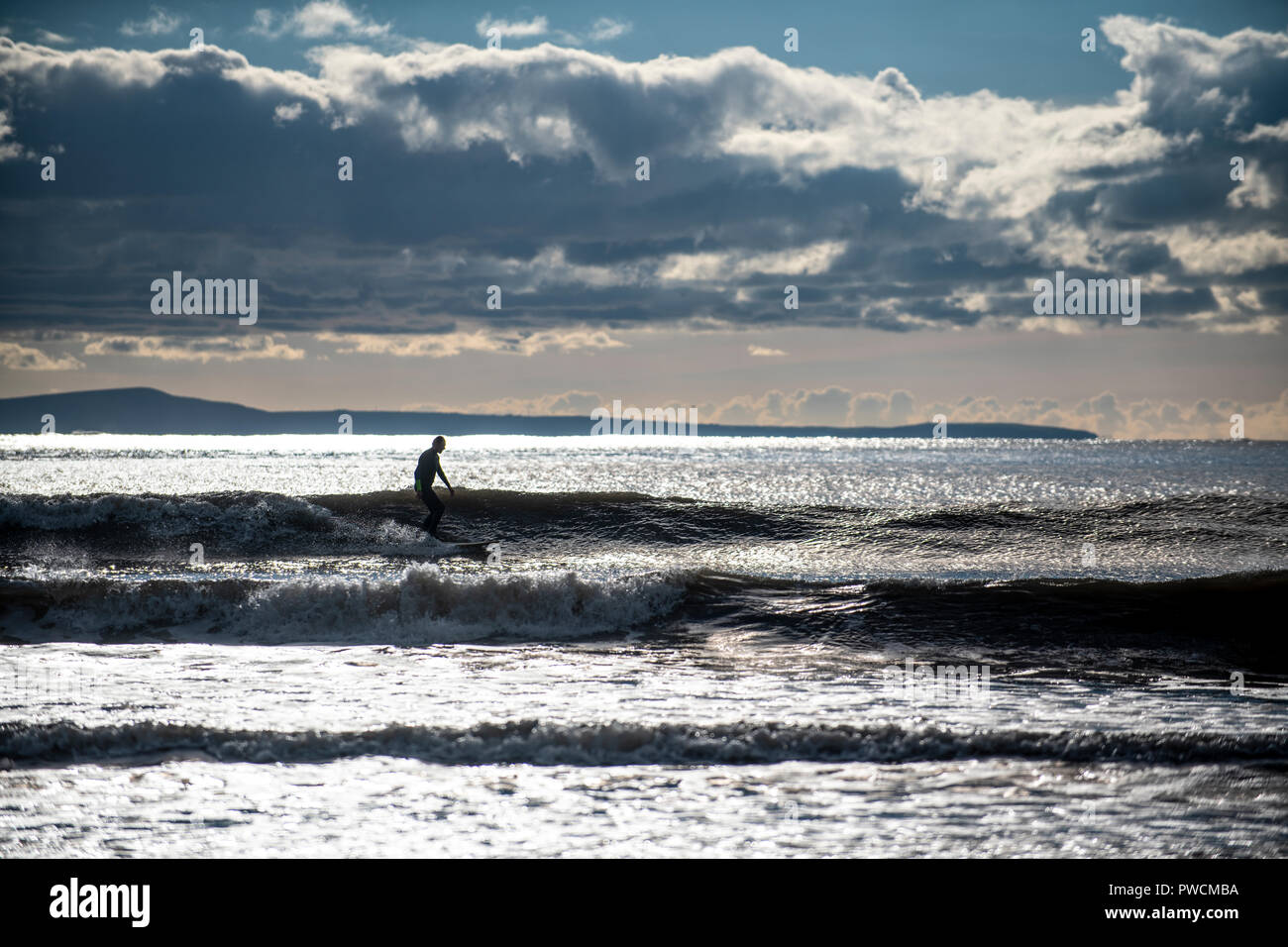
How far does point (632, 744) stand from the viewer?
7.73m

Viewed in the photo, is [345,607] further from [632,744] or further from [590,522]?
[590,522]

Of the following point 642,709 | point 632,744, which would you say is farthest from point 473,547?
point 632,744

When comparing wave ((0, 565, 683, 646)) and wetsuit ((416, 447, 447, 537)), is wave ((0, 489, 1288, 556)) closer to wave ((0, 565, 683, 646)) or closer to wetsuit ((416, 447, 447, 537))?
wetsuit ((416, 447, 447, 537))

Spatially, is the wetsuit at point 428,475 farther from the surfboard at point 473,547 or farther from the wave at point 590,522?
the wave at point 590,522

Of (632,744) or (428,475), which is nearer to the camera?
(632,744)

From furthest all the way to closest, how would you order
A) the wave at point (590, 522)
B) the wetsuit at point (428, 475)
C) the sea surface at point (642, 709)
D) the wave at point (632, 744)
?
1. the wave at point (590, 522)
2. the wetsuit at point (428, 475)
3. the wave at point (632, 744)
4. the sea surface at point (642, 709)

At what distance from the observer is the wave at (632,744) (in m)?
7.47

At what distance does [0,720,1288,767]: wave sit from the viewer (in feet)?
24.5

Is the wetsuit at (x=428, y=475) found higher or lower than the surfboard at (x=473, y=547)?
higher

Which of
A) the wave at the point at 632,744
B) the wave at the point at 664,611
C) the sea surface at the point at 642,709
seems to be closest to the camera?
the sea surface at the point at 642,709

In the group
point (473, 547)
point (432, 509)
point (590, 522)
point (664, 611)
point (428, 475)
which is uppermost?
point (428, 475)

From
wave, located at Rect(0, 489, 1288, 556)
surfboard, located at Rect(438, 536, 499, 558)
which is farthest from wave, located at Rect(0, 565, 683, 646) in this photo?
wave, located at Rect(0, 489, 1288, 556)

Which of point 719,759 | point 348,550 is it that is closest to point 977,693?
point 719,759

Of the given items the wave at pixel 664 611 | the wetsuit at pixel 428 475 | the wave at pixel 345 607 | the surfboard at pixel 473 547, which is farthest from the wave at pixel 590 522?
the wave at pixel 664 611
